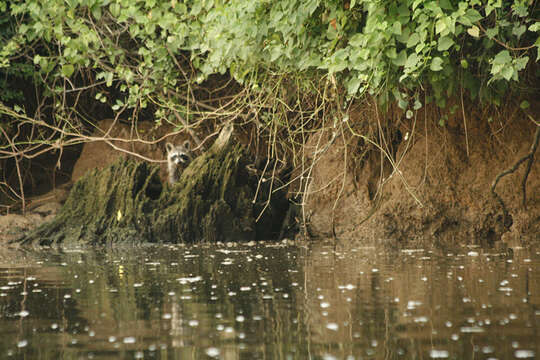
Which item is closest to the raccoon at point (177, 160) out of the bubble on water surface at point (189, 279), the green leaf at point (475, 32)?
the bubble on water surface at point (189, 279)

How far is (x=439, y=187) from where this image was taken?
968 centimetres

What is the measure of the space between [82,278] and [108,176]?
16.9 ft

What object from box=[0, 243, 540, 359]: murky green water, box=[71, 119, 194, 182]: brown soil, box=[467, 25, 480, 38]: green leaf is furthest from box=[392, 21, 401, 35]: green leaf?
box=[71, 119, 194, 182]: brown soil

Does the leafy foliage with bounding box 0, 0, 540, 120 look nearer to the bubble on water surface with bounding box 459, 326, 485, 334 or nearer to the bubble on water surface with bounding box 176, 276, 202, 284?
the bubble on water surface with bounding box 176, 276, 202, 284

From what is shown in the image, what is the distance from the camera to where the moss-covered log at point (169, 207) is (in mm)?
10250

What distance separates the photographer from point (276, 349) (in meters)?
3.20

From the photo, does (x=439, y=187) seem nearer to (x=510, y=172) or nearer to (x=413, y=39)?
(x=510, y=172)

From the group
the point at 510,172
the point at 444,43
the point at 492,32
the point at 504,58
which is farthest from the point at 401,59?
the point at 510,172

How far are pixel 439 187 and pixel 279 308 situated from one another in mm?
5820

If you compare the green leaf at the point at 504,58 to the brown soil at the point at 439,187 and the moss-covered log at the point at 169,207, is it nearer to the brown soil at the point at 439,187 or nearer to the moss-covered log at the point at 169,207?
the brown soil at the point at 439,187

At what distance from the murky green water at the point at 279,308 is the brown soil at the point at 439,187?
2.15m

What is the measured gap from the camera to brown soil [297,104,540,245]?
9.19 metres

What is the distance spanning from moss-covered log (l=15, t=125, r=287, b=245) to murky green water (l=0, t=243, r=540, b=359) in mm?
2956

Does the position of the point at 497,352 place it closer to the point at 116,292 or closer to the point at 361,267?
the point at 116,292
